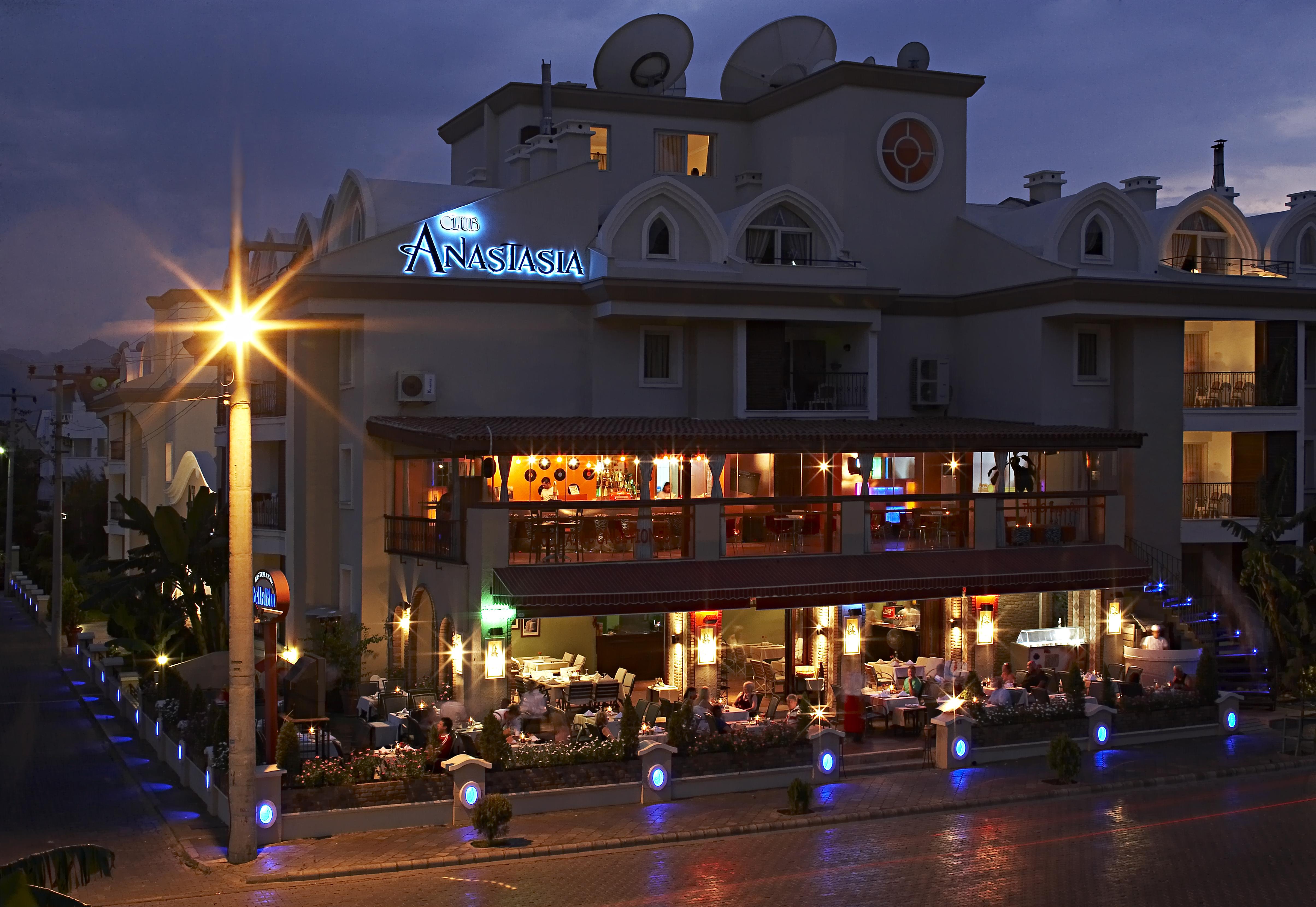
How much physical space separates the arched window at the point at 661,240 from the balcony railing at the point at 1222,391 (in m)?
13.9

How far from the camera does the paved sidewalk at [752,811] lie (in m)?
18.5

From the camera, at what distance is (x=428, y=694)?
27.7m

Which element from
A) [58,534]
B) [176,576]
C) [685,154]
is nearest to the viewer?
[176,576]

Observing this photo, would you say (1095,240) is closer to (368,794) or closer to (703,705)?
(703,705)

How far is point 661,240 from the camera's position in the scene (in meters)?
32.8

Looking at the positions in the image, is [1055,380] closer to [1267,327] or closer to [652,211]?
[1267,327]

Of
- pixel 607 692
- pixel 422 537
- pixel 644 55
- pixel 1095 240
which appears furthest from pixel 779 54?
pixel 607 692

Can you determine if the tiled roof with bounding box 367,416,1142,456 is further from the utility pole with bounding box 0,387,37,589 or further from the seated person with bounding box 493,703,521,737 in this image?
the utility pole with bounding box 0,387,37,589

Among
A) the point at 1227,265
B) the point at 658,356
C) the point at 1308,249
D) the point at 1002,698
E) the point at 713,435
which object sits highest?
the point at 1308,249

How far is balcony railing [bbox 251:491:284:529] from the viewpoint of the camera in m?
36.3

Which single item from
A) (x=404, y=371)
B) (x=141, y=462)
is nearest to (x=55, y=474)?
(x=141, y=462)

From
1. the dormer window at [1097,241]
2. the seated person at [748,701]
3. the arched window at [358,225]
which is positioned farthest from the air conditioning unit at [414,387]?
the dormer window at [1097,241]

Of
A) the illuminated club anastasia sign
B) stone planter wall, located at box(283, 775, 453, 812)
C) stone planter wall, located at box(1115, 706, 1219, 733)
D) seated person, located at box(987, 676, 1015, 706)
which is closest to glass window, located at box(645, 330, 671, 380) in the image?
the illuminated club anastasia sign

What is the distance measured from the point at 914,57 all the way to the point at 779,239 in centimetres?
741
